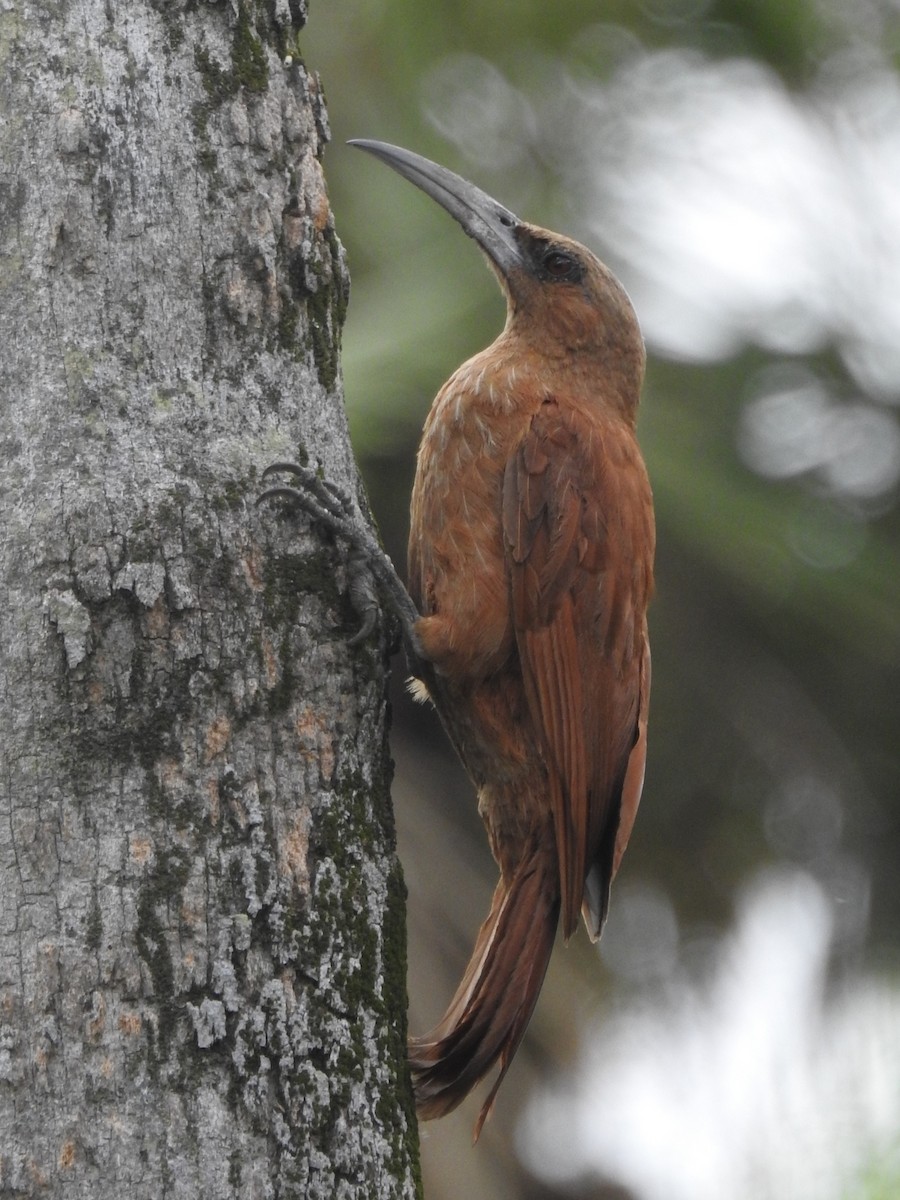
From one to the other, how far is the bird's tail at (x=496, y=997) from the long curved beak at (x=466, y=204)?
152 centimetres

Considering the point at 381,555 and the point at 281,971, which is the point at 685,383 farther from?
the point at 281,971

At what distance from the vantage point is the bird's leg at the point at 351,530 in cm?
230

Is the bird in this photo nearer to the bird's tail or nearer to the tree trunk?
the bird's tail

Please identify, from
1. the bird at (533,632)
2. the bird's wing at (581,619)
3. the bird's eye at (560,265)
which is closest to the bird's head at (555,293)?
the bird's eye at (560,265)

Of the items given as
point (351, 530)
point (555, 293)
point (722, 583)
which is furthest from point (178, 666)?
point (722, 583)

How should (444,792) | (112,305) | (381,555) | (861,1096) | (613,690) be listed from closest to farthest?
(112,305) → (381,555) → (613,690) → (861,1096) → (444,792)

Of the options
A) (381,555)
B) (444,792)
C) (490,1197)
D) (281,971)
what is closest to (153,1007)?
(281,971)

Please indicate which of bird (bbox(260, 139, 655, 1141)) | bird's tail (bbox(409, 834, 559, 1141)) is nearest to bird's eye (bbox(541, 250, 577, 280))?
bird (bbox(260, 139, 655, 1141))

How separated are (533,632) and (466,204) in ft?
3.88

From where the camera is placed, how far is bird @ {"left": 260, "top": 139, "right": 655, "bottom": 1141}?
2963 millimetres

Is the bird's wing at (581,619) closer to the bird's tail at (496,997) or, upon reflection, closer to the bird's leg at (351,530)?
the bird's tail at (496,997)

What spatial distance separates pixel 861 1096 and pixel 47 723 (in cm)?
253

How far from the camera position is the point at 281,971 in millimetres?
1988

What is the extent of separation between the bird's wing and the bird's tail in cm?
10
